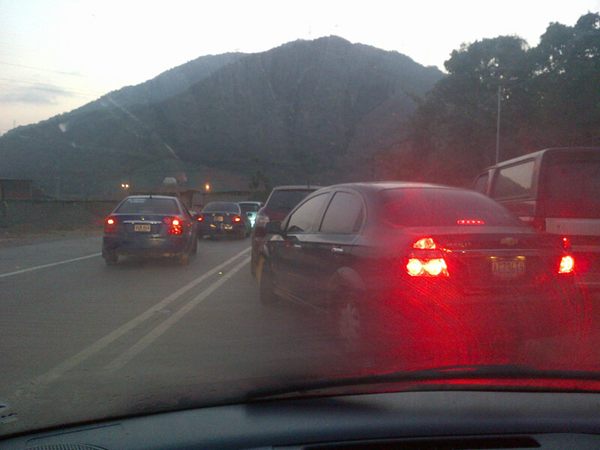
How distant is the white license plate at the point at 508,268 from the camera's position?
16.9 ft

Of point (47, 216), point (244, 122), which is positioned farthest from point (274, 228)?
point (244, 122)

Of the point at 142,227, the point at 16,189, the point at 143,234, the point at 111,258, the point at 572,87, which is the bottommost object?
the point at 111,258

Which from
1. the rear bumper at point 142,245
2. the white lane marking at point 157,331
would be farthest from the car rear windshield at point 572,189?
the rear bumper at point 142,245

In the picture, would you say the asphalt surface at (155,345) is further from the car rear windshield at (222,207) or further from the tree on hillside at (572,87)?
the tree on hillside at (572,87)

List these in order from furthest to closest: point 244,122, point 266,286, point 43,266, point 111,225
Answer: point 244,122 < point 43,266 < point 111,225 < point 266,286

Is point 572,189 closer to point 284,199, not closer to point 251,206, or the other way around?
point 284,199

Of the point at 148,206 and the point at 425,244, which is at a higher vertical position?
the point at 148,206

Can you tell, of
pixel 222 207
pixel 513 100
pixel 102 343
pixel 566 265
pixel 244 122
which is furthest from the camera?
pixel 244 122

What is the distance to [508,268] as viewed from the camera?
5188 mm

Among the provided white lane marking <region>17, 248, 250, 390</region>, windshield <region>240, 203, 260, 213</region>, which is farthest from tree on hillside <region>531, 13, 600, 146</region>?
white lane marking <region>17, 248, 250, 390</region>

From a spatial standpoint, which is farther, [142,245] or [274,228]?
[142,245]

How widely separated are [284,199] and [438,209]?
7.82 m

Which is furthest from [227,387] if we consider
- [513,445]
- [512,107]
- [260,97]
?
[260,97]

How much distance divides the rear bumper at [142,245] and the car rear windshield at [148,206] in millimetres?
739
